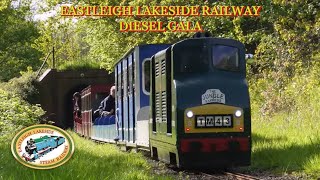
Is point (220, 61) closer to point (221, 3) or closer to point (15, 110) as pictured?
point (15, 110)

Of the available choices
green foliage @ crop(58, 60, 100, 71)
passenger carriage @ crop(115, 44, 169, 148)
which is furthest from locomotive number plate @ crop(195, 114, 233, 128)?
green foliage @ crop(58, 60, 100, 71)

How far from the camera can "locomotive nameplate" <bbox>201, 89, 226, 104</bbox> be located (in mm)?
10648

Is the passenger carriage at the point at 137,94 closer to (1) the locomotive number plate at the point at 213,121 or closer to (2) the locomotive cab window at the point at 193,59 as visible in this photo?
(2) the locomotive cab window at the point at 193,59

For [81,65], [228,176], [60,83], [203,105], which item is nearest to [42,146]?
[203,105]

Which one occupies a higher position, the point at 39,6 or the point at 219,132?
the point at 39,6

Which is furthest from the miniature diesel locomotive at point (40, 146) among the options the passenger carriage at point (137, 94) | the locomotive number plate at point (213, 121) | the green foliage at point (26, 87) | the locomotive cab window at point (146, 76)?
the green foliage at point (26, 87)

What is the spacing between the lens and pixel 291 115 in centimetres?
1636

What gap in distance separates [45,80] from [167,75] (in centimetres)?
2870

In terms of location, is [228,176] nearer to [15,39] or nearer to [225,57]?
[225,57]

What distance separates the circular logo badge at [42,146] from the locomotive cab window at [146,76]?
8085 mm

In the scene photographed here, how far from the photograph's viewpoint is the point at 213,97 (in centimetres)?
1068

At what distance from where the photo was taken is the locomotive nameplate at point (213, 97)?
10.6 metres

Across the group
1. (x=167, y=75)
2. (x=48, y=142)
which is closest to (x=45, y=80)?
(x=167, y=75)

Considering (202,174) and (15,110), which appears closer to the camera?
(202,174)
